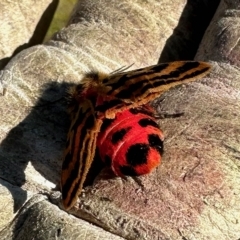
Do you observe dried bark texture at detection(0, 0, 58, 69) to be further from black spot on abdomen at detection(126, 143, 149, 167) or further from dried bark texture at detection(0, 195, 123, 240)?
black spot on abdomen at detection(126, 143, 149, 167)

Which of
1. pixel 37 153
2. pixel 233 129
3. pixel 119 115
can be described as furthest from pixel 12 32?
pixel 233 129

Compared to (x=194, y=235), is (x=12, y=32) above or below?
below

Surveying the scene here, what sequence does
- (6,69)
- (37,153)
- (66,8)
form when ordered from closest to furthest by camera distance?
(37,153) → (6,69) → (66,8)

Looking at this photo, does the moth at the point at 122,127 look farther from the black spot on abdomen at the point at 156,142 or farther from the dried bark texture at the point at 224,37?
the dried bark texture at the point at 224,37

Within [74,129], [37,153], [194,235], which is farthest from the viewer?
[37,153]

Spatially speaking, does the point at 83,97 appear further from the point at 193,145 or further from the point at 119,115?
the point at 193,145

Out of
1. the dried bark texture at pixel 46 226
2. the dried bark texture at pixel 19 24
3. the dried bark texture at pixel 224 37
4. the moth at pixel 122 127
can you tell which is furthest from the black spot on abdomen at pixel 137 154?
the dried bark texture at pixel 19 24

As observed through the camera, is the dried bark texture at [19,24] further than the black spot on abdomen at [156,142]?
Yes

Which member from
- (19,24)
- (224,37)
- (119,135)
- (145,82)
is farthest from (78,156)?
(19,24)
